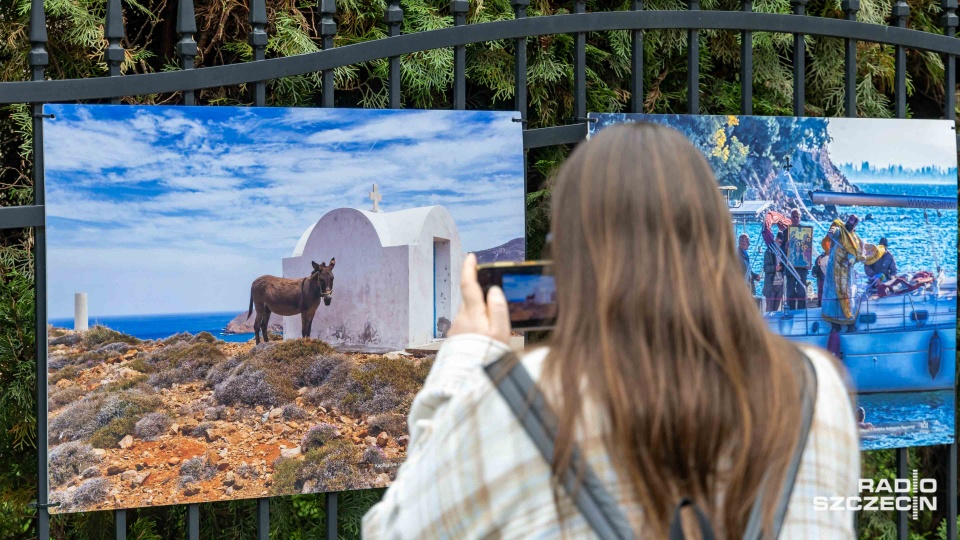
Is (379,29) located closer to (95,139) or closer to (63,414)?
(95,139)

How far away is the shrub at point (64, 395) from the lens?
2.49m

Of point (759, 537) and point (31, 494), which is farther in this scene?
point (31, 494)

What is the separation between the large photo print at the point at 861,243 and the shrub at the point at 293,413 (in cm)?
144

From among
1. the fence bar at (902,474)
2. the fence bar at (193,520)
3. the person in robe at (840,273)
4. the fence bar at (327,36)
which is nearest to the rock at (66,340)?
the fence bar at (193,520)

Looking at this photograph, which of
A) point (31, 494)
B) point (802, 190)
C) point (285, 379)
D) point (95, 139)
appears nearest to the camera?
point (95, 139)

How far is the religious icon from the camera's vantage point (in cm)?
320

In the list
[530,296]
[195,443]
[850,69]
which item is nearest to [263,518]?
[195,443]

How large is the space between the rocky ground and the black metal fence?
68 mm

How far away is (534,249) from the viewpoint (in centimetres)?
407

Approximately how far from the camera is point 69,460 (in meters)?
2.51

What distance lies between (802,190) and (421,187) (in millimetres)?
1342

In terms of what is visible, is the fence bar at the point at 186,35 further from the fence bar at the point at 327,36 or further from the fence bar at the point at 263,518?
the fence bar at the point at 263,518

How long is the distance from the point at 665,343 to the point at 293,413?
1686 mm

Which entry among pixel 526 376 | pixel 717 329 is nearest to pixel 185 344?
pixel 526 376
